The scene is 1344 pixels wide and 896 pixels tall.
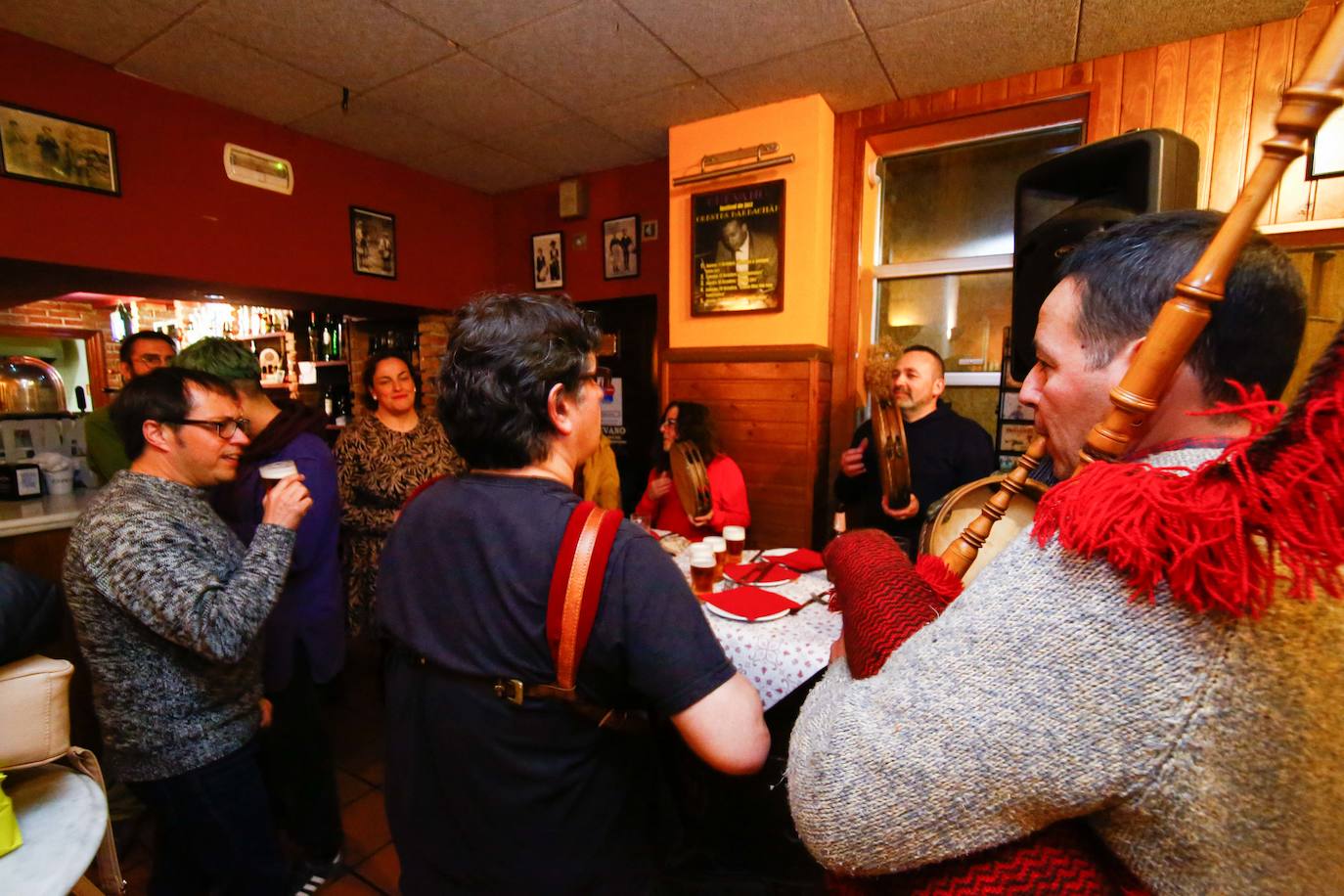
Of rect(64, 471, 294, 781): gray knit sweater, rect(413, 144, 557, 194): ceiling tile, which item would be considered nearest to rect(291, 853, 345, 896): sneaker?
rect(64, 471, 294, 781): gray knit sweater

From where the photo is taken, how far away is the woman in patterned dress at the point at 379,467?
2.72 m

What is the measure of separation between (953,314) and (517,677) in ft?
12.0

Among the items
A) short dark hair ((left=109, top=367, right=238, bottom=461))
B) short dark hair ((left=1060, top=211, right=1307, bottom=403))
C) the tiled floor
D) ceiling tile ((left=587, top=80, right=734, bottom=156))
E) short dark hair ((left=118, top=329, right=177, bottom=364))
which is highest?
ceiling tile ((left=587, top=80, right=734, bottom=156))

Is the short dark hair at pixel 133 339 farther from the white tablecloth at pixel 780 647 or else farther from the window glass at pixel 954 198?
the window glass at pixel 954 198

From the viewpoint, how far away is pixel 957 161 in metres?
3.71

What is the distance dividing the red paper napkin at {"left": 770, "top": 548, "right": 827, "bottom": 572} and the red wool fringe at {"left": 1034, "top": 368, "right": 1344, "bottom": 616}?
1.84 metres

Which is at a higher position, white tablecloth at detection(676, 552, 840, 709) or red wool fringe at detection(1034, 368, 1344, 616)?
red wool fringe at detection(1034, 368, 1344, 616)

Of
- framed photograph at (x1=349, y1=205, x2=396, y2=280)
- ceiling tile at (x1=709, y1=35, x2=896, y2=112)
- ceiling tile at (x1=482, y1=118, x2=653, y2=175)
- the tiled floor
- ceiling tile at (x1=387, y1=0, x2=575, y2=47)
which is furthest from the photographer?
framed photograph at (x1=349, y1=205, x2=396, y2=280)

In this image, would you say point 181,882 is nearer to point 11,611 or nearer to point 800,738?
point 11,611

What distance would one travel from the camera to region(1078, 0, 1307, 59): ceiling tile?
2566mm

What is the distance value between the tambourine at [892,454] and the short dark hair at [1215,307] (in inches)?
72.3

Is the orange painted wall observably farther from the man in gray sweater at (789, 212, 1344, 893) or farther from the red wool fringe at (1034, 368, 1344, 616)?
the red wool fringe at (1034, 368, 1344, 616)

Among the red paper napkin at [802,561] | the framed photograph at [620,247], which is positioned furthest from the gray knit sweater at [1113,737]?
the framed photograph at [620,247]

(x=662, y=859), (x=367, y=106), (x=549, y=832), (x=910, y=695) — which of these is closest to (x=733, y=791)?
(x=662, y=859)
